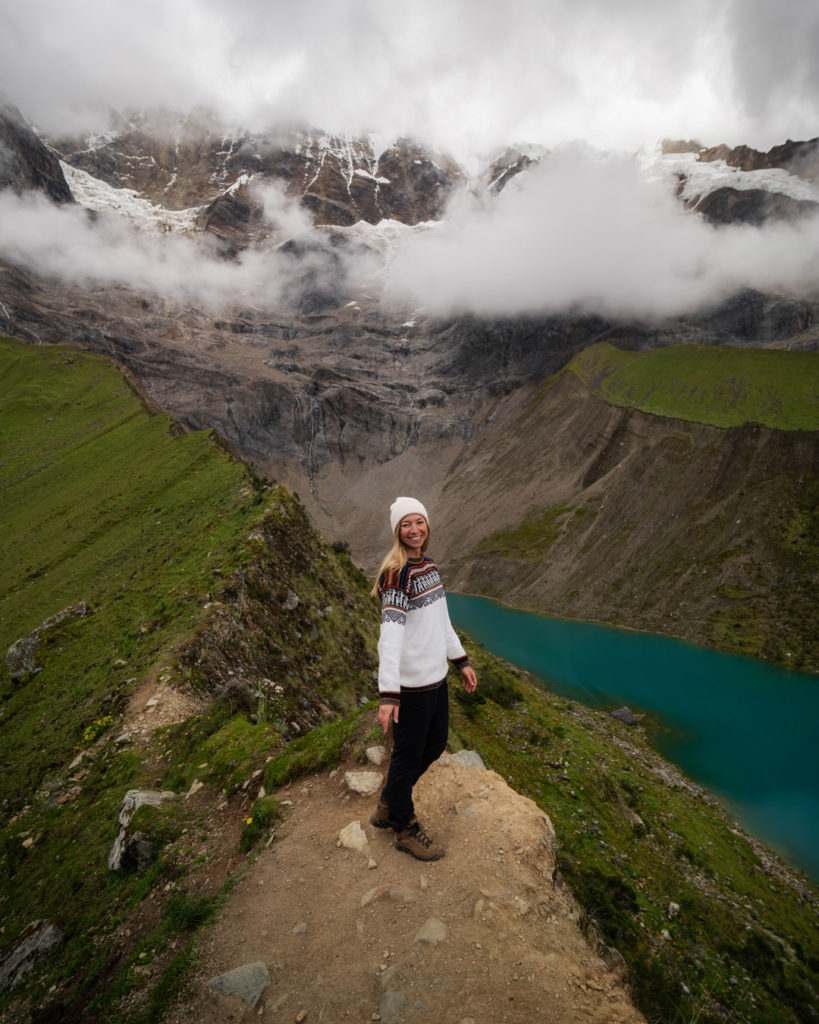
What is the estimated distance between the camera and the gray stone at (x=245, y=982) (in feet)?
15.1

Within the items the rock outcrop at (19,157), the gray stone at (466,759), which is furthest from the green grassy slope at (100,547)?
the rock outcrop at (19,157)

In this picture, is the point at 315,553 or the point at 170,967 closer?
the point at 170,967

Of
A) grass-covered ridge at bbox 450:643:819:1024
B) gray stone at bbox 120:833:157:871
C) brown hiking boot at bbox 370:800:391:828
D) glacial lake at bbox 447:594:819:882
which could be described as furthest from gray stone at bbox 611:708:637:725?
gray stone at bbox 120:833:157:871

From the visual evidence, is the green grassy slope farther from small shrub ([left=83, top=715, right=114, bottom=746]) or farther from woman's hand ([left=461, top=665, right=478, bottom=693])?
woman's hand ([left=461, top=665, right=478, bottom=693])

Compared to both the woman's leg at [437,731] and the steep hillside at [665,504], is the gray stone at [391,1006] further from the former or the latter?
the steep hillside at [665,504]

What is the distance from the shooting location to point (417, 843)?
6.11 meters

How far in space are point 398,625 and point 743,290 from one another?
197m

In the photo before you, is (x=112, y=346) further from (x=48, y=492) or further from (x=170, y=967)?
(x=170, y=967)

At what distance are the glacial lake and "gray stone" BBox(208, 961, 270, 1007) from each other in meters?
33.6

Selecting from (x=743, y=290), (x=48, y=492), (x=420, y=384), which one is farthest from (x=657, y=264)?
(x=48, y=492)

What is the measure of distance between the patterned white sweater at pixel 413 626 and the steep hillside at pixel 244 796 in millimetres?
2210

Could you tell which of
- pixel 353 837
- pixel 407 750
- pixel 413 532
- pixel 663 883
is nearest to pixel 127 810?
pixel 353 837

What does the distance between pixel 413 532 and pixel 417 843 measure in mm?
3773

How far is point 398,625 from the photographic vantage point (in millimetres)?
6016
